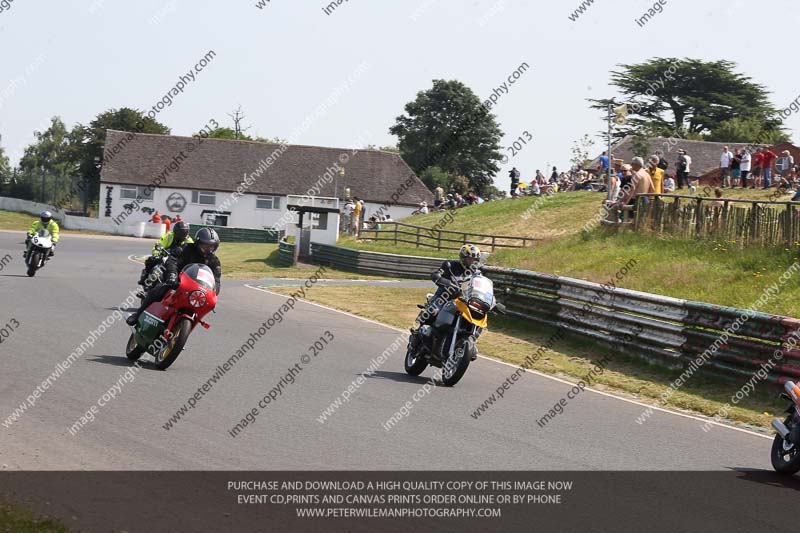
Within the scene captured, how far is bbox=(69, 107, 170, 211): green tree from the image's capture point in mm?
92500

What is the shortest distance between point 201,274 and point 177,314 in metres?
0.54

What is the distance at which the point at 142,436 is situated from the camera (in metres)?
8.38

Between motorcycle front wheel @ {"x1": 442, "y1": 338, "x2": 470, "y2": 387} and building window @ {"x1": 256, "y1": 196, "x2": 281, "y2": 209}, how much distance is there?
237 ft

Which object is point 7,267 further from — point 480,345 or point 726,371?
point 726,371

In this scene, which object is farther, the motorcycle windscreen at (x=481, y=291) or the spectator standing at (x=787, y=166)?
the spectator standing at (x=787, y=166)

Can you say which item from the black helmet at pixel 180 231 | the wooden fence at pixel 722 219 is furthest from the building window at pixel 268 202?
the black helmet at pixel 180 231

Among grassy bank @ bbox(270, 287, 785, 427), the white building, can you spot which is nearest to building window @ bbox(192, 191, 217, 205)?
the white building

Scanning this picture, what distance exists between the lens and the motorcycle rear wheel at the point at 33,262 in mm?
27156

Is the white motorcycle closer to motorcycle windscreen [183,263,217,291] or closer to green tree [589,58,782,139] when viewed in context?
motorcycle windscreen [183,263,217,291]

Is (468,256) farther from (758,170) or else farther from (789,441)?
(758,170)

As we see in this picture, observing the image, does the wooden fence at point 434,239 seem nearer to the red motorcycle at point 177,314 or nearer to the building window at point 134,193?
the red motorcycle at point 177,314
